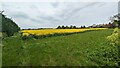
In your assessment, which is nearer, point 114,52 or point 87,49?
point 114,52

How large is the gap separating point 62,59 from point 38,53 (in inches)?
107

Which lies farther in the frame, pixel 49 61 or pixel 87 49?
pixel 87 49

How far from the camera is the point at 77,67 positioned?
16938 millimetres

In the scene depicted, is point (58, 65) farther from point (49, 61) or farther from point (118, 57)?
point (118, 57)

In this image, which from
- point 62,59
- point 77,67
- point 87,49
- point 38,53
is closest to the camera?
point 77,67

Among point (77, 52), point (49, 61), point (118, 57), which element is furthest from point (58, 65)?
point (118, 57)

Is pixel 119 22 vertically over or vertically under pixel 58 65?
over

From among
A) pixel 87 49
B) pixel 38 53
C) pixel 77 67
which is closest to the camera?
pixel 77 67

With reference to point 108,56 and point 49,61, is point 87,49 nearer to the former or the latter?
point 108,56

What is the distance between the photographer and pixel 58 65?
17000mm

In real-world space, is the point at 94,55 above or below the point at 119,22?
below

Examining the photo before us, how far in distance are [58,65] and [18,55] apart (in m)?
4.29

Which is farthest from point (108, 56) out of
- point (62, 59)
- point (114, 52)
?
point (62, 59)

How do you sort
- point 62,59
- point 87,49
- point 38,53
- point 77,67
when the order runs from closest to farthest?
point 77,67
point 62,59
point 38,53
point 87,49
